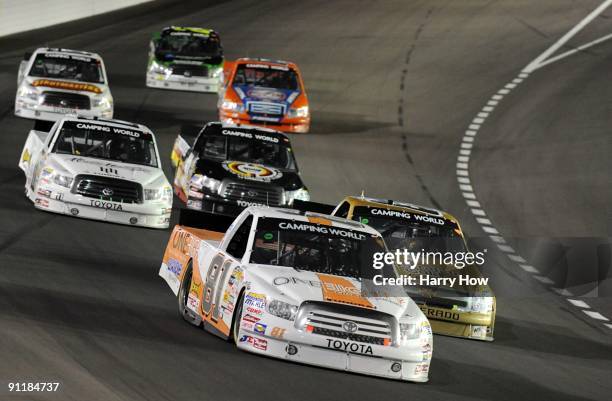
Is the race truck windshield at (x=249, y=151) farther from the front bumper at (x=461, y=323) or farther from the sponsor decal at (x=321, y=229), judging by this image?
the sponsor decal at (x=321, y=229)

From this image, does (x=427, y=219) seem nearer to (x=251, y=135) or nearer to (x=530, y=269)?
(x=530, y=269)

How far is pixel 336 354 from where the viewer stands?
473 inches

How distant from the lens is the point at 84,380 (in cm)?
1051

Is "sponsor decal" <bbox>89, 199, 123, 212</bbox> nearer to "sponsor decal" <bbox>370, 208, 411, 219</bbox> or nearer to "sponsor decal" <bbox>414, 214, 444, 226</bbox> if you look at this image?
"sponsor decal" <bbox>370, 208, 411, 219</bbox>

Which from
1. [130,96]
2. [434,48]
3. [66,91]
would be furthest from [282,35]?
[66,91]

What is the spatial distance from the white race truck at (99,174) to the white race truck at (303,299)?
538cm

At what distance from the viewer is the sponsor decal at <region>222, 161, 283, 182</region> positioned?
71.5 feet

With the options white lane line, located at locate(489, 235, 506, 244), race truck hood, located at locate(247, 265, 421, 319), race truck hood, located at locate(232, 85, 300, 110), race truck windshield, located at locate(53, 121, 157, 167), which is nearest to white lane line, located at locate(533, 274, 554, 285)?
white lane line, located at locate(489, 235, 506, 244)

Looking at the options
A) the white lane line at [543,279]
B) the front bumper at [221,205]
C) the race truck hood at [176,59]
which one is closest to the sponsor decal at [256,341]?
the white lane line at [543,279]

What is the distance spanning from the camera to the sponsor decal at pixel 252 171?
21781mm

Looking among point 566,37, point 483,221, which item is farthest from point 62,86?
point 566,37

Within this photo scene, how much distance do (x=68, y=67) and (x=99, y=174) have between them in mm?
10624

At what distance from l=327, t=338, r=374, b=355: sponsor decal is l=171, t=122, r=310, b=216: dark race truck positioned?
8.74 metres

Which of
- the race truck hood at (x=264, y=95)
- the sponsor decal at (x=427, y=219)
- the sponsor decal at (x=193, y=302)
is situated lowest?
the race truck hood at (x=264, y=95)
